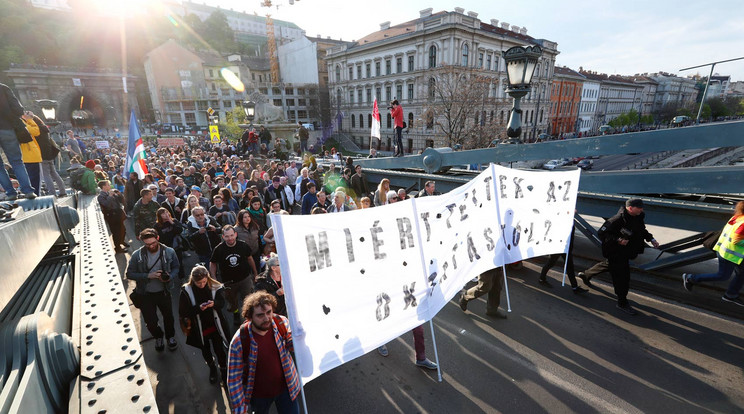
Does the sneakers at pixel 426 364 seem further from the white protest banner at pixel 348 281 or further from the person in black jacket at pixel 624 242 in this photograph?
the person in black jacket at pixel 624 242

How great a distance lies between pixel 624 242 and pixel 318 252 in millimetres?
4754

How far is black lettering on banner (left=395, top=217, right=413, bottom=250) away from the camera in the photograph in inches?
150

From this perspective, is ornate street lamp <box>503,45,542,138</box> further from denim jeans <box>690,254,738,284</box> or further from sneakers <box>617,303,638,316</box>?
denim jeans <box>690,254,738,284</box>

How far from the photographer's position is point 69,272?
11.4 feet

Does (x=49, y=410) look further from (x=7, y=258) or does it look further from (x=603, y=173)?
(x=603, y=173)

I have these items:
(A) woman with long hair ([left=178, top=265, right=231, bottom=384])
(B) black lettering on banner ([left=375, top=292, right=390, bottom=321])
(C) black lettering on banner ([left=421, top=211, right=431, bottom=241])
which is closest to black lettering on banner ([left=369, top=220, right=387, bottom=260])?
(B) black lettering on banner ([left=375, top=292, right=390, bottom=321])

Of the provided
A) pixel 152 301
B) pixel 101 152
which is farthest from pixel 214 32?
pixel 152 301

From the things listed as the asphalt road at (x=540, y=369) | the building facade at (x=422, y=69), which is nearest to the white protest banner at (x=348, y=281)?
the asphalt road at (x=540, y=369)

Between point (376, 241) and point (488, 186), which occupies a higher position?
point (488, 186)

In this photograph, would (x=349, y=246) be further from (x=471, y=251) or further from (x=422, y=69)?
(x=422, y=69)

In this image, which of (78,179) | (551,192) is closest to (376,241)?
(551,192)

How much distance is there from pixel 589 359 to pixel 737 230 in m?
3.02

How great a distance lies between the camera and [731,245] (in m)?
4.85

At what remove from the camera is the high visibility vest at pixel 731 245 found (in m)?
4.76
